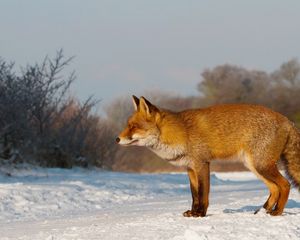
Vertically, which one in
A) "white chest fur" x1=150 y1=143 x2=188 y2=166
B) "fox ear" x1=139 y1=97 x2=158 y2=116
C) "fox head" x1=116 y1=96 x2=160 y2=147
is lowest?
"white chest fur" x1=150 y1=143 x2=188 y2=166

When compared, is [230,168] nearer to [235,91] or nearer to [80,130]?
[80,130]

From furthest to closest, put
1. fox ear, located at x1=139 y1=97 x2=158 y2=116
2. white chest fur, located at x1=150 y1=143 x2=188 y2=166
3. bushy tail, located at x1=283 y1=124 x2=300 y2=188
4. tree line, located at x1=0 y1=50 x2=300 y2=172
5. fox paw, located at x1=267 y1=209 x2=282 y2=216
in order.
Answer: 1. tree line, located at x1=0 y1=50 x2=300 y2=172
2. fox ear, located at x1=139 y1=97 x2=158 y2=116
3. bushy tail, located at x1=283 y1=124 x2=300 y2=188
4. white chest fur, located at x1=150 y1=143 x2=188 y2=166
5. fox paw, located at x1=267 y1=209 x2=282 y2=216

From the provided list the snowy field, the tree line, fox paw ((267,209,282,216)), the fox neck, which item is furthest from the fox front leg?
the tree line

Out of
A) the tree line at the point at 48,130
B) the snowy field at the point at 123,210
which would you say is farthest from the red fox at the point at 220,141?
the tree line at the point at 48,130

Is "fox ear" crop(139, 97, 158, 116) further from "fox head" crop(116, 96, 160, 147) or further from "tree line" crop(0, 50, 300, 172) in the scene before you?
"tree line" crop(0, 50, 300, 172)

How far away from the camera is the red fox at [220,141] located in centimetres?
854

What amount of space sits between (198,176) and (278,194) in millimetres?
1075

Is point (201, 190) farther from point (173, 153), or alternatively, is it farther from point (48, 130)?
point (48, 130)

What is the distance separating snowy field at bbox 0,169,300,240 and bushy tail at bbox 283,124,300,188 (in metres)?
0.50

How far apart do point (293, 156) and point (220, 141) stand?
3.36 feet

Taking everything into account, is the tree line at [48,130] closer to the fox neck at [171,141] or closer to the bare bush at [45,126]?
the bare bush at [45,126]

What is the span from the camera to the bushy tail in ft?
29.0

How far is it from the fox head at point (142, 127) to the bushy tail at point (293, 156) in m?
1.76

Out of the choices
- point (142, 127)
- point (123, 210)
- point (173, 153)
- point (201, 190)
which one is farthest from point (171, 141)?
point (123, 210)
